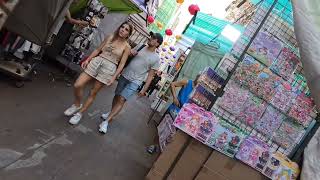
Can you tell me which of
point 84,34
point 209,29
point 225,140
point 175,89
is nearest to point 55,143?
point 225,140

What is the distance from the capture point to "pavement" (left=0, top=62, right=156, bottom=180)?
388 centimetres

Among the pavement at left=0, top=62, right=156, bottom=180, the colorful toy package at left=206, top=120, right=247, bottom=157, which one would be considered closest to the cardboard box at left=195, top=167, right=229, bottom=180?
the colorful toy package at left=206, top=120, right=247, bottom=157

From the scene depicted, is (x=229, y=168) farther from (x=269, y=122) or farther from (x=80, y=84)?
(x=80, y=84)

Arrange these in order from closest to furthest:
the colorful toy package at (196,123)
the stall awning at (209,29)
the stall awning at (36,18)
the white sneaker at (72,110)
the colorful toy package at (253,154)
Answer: the stall awning at (36,18) < the colorful toy package at (196,123) < the colorful toy package at (253,154) < the white sneaker at (72,110) < the stall awning at (209,29)

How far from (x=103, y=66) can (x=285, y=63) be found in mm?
2884

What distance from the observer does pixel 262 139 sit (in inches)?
200

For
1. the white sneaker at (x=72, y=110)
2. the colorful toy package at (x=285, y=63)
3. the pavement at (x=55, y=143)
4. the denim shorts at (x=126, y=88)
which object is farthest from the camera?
the denim shorts at (x=126, y=88)

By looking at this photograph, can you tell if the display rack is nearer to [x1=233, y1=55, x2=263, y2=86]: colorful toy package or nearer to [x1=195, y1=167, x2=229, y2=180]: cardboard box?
[x1=233, y1=55, x2=263, y2=86]: colorful toy package

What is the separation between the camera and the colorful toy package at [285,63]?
482 centimetres

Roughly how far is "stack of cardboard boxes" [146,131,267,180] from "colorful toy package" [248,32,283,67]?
1.49 metres

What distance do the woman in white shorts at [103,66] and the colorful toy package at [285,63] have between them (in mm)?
2454

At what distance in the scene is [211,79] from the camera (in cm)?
499

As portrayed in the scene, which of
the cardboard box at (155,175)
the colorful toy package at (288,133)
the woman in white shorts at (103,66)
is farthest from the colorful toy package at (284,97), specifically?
the woman in white shorts at (103,66)

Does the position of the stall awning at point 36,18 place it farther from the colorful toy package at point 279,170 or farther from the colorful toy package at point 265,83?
the colorful toy package at point 279,170
